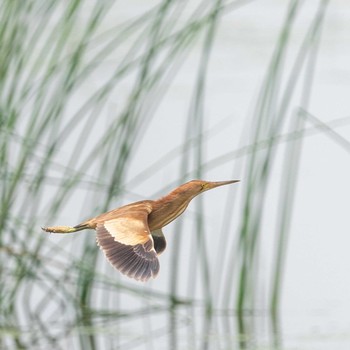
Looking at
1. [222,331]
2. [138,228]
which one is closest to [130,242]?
[138,228]

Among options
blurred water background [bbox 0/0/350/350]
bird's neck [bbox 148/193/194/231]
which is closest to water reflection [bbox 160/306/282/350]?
blurred water background [bbox 0/0/350/350]

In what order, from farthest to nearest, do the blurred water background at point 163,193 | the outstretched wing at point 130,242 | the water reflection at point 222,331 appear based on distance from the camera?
the water reflection at point 222,331, the blurred water background at point 163,193, the outstretched wing at point 130,242

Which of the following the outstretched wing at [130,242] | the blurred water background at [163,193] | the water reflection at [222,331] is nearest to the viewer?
the outstretched wing at [130,242]

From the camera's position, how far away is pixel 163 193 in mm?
5652

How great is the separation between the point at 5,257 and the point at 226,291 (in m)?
0.77

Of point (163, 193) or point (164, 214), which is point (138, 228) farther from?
point (163, 193)

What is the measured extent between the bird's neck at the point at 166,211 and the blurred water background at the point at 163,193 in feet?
5.39

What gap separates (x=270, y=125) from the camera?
4.73 metres

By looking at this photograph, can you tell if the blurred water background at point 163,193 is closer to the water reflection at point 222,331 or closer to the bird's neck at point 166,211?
the water reflection at point 222,331

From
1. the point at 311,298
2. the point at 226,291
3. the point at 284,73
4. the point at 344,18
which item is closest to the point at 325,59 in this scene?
the point at 284,73

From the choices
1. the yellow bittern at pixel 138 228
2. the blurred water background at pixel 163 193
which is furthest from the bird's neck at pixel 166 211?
the blurred water background at pixel 163 193

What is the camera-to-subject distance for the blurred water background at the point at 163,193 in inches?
182

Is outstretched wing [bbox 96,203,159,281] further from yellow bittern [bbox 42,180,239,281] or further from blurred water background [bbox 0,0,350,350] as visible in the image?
blurred water background [bbox 0,0,350,350]

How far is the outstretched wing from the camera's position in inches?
92.4
